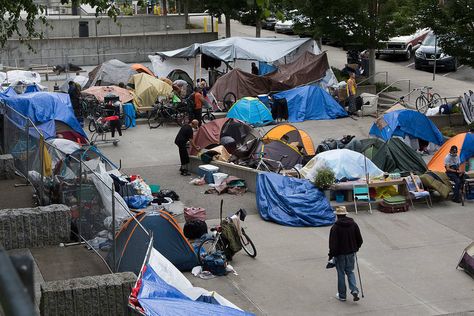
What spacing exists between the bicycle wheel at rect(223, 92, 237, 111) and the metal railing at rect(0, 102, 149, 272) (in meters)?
12.2

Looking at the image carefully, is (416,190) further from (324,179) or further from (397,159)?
(324,179)

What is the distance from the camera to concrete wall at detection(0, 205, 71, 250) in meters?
10.3

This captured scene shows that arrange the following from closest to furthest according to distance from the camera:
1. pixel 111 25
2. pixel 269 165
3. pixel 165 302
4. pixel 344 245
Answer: pixel 165 302, pixel 344 245, pixel 269 165, pixel 111 25

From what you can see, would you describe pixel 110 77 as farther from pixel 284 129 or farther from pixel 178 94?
pixel 284 129

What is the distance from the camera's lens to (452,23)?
24984 millimetres

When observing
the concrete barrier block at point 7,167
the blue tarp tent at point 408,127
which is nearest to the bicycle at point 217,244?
the concrete barrier block at point 7,167

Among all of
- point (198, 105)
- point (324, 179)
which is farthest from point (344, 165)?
point (198, 105)

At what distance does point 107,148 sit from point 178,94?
496cm

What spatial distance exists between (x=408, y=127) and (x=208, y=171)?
6.21m

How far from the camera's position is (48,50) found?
4300cm

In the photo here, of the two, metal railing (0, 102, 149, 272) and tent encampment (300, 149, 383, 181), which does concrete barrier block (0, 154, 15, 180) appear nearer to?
metal railing (0, 102, 149, 272)

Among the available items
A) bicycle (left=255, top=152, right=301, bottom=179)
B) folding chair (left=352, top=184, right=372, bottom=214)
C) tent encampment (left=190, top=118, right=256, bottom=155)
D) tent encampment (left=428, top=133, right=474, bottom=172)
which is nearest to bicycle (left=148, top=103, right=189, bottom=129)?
tent encampment (left=190, top=118, right=256, bottom=155)

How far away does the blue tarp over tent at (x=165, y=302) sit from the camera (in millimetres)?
7582

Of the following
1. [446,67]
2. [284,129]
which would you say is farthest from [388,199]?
[446,67]
